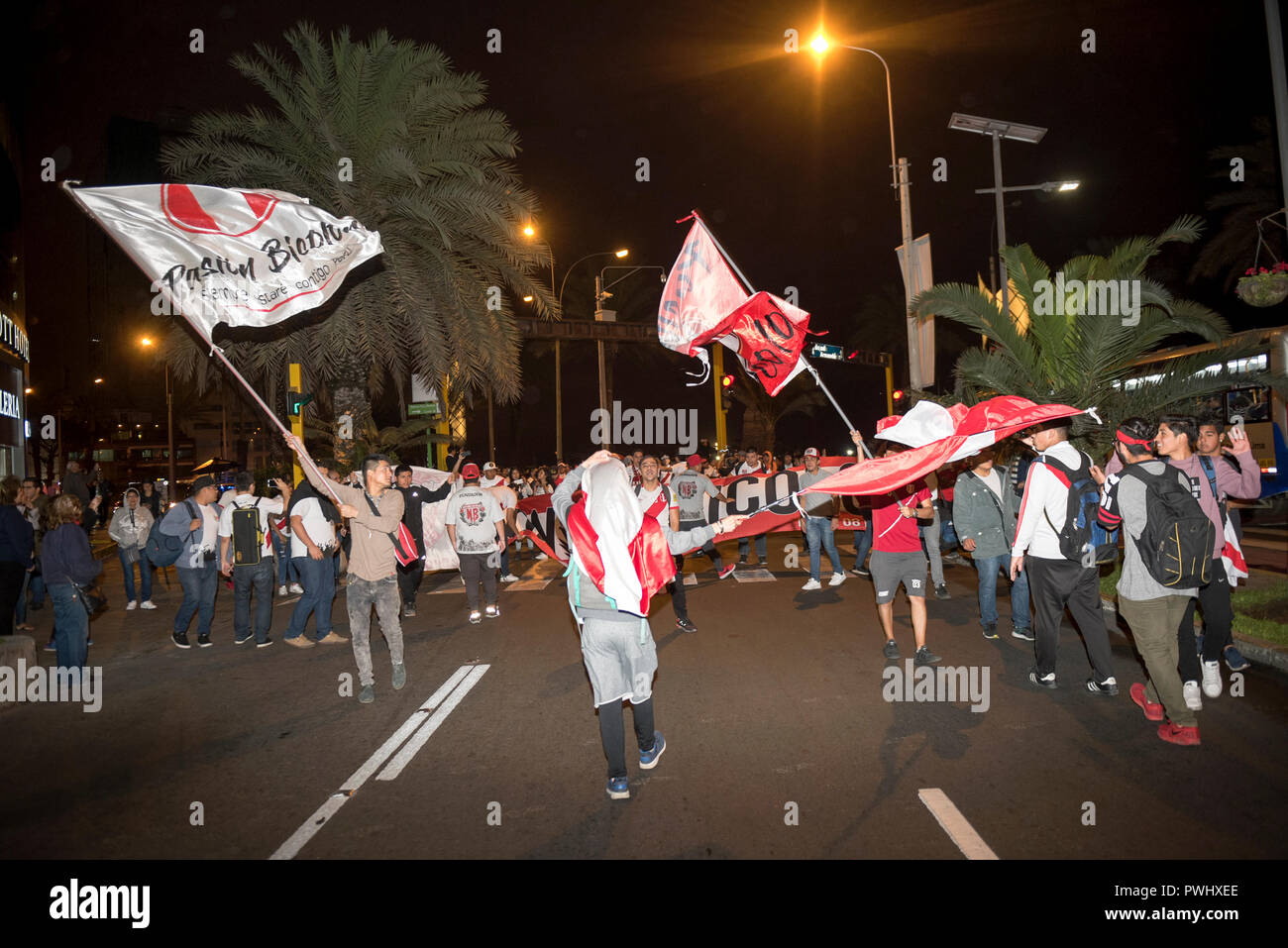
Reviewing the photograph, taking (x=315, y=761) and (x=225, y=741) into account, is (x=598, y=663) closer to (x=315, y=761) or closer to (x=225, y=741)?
(x=315, y=761)

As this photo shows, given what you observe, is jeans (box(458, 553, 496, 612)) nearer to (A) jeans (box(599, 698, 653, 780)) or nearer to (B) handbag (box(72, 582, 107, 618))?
(B) handbag (box(72, 582, 107, 618))

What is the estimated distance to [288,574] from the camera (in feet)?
44.4

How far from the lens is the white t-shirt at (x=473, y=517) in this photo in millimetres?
10109

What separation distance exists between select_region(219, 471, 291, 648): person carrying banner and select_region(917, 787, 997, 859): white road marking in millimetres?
7388

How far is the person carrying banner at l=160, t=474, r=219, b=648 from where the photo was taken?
9.21 metres

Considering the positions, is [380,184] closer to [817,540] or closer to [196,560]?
[196,560]

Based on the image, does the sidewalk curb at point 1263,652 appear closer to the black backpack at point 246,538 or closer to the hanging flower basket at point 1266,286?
the hanging flower basket at point 1266,286

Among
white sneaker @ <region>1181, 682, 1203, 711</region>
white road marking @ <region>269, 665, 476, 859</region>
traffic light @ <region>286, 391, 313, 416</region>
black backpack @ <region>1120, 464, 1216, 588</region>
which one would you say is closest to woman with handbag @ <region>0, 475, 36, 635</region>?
white road marking @ <region>269, 665, 476, 859</region>

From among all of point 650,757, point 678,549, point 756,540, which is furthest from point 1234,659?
point 756,540

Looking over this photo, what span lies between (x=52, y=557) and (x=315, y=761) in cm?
357

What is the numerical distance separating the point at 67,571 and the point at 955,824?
7259mm

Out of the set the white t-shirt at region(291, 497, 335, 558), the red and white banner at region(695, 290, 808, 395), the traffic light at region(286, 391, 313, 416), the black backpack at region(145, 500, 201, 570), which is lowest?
the black backpack at region(145, 500, 201, 570)

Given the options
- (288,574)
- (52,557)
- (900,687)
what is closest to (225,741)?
(52,557)

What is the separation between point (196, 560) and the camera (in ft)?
30.3
